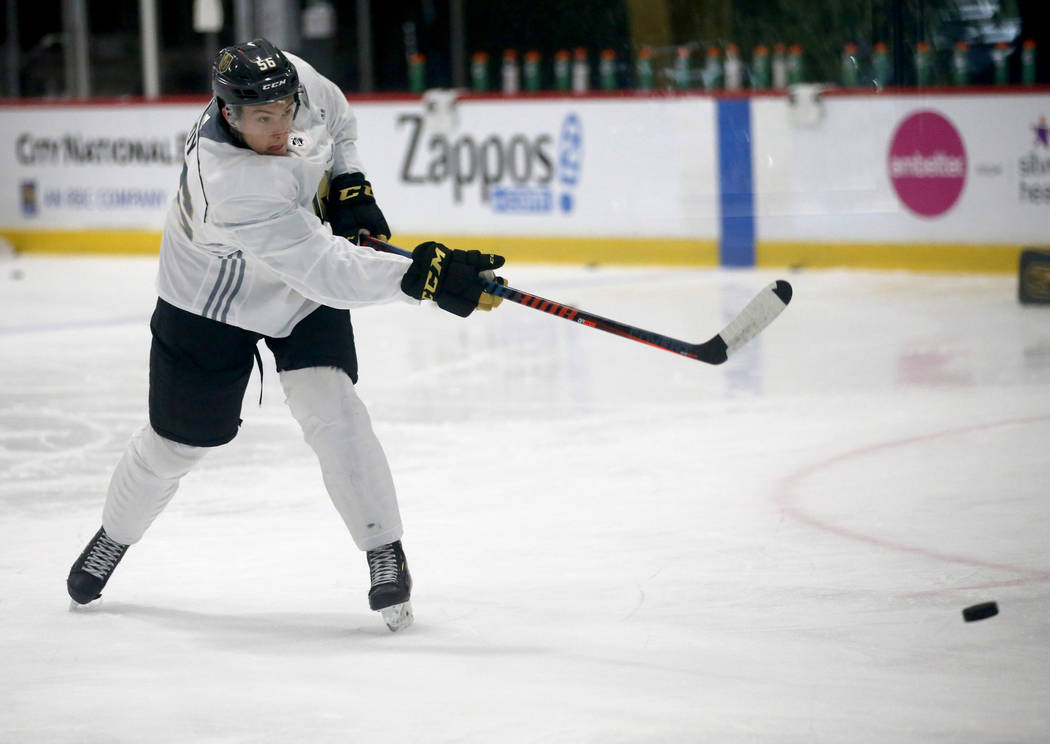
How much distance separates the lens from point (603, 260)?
8.98m

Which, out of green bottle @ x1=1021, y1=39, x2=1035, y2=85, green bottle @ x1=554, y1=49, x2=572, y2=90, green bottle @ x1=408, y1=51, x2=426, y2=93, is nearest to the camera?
green bottle @ x1=1021, y1=39, x2=1035, y2=85

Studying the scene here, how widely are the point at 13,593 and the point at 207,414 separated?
0.59m

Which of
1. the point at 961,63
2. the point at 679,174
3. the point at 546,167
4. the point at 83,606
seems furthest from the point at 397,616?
the point at 961,63

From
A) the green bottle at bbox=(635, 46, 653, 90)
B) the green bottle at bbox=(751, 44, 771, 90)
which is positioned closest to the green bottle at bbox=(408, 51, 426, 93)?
the green bottle at bbox=(635, 46, 653, 90)

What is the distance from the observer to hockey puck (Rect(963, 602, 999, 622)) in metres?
2.68

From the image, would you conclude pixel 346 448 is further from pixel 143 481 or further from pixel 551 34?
pixel 551 34

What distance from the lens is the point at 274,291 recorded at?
2826 millimetres

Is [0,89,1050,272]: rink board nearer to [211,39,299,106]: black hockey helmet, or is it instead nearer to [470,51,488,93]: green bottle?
[470,51,488,93]: green bottle

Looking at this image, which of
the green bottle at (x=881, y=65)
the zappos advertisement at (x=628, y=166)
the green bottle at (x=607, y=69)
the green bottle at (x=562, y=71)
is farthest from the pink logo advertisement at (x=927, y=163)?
the green bottle at (x=562, y=71)

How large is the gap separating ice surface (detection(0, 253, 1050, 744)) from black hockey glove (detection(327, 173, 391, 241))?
2.23ft

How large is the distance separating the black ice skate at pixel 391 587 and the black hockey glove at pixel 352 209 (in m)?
0.59

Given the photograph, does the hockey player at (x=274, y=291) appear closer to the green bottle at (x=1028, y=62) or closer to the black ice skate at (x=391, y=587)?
the black ice skate at (x=391, y=587)

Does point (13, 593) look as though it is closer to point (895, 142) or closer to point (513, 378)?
point (513, 378)

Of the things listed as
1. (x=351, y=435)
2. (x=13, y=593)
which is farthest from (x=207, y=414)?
(x=13, y=593)
